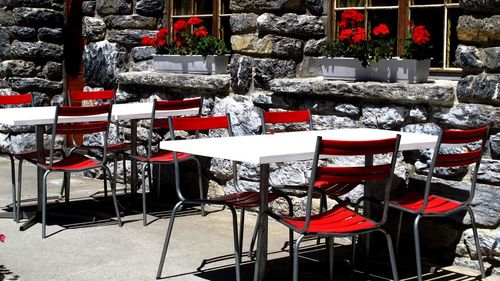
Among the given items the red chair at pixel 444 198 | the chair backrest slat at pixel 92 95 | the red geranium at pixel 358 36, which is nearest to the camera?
the red chair at pixel 444 198

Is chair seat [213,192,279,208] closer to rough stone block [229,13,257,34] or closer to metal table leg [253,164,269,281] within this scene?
metal table leg [253,164,269,281]

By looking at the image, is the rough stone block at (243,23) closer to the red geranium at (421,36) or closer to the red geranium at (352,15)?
the red geranium at (352,15)

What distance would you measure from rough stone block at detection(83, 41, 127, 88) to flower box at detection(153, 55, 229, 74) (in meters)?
0.42

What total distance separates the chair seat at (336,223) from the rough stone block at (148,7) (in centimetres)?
404

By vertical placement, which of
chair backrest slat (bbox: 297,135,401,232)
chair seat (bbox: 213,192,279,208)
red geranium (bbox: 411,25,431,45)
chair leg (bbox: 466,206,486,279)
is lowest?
chair leg (bbox: 466,206,486,279)

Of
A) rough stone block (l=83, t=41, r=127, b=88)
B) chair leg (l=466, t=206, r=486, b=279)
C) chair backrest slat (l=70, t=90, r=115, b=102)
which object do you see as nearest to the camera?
chair leg (l=466, t=206, r=486, b=279)

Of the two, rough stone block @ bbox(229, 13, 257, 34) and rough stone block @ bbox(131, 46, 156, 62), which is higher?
rough stone block @ bbox(229, 13, 257, 34)

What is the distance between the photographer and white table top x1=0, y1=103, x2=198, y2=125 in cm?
603

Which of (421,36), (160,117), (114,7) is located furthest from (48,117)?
(421,36)

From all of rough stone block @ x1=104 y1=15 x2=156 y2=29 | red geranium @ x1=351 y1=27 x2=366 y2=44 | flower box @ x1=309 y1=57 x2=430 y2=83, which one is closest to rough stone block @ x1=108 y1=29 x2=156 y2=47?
rough stone block @ x1=104 y1=15 x2=156 y2=29

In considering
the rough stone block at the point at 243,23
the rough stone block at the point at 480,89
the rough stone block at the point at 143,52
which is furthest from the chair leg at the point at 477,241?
the rough stone block at the point at 143,52

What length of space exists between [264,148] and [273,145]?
0.51 feet

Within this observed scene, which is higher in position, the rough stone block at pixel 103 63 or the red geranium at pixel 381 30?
the red geranium at pixel 381 30

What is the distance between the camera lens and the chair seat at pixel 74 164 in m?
6.16
